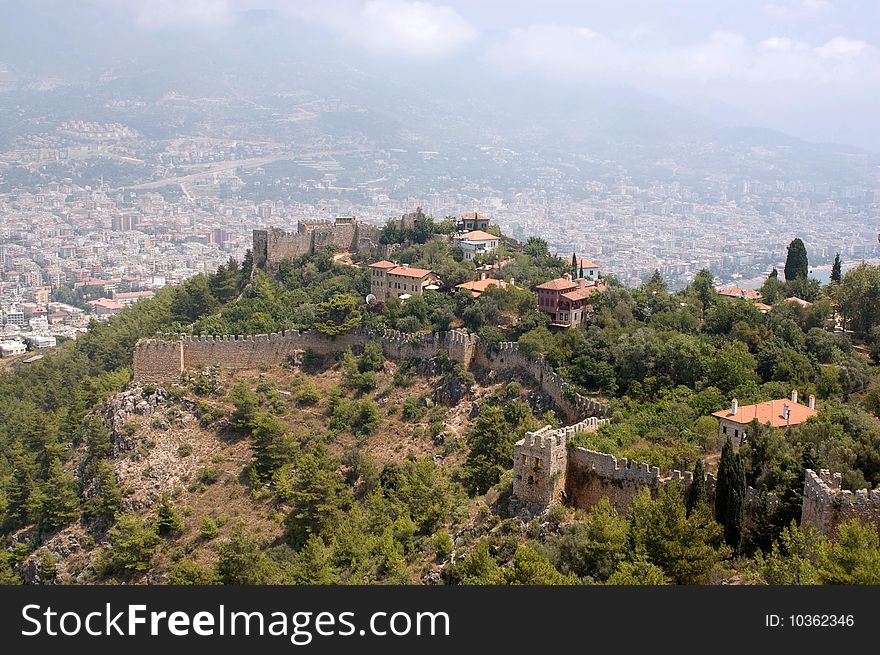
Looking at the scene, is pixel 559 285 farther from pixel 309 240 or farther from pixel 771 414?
pixel 309 240

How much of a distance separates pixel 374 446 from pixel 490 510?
10.3 m

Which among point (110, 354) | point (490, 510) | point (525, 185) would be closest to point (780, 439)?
point (490, 510)

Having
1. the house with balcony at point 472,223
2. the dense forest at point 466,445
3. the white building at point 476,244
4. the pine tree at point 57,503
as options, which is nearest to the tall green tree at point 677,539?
the dense forest at point 466,445

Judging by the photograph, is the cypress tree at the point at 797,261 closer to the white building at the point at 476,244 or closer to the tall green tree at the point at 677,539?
the white building at the point at 476,244

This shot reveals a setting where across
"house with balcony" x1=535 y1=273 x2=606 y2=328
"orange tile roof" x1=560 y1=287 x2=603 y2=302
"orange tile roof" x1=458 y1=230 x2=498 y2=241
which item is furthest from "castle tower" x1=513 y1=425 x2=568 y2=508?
"orange tile roof" x1=458 y1=230 x2=498 y2=241

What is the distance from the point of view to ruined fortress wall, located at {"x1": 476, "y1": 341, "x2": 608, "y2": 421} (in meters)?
31.9

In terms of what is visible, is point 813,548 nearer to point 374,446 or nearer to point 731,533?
point 731,533

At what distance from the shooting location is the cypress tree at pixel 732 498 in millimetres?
20516

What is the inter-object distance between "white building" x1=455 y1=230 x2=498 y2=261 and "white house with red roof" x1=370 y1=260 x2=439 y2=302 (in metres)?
4.82

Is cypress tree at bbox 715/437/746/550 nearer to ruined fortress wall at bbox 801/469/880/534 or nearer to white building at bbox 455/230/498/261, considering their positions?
ruined fortress wall at bbox 801/469/880/534

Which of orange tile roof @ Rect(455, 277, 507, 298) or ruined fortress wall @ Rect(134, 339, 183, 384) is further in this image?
orange tile roof @ Rect(455, 277, 507, 298)

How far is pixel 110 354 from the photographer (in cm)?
5191

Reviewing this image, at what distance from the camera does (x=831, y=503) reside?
62.6 ft

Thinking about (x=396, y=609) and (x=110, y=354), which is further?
(x=110, y=354)
